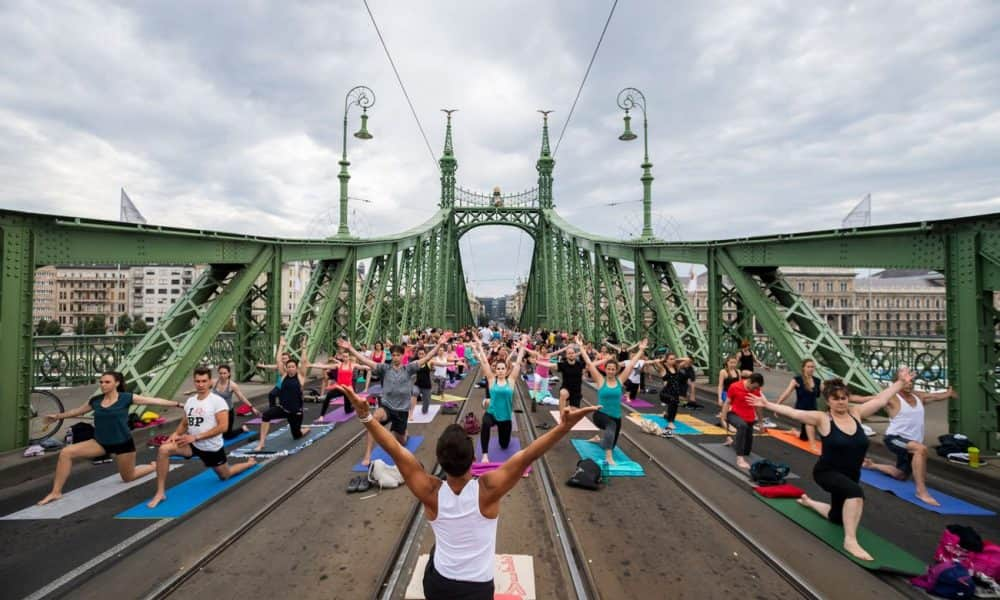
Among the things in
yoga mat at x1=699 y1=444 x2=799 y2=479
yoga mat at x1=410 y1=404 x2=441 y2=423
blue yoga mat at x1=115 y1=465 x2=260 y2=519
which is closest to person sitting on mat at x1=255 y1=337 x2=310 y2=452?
blue yoga mat at x1=115 y1=465 x2=260 y2=519

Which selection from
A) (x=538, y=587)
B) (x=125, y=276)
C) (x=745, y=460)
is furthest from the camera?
→ (x=125, y=276)

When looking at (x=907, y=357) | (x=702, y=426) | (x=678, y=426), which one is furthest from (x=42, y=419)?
(x=907, y=357)

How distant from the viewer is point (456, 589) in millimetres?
2604

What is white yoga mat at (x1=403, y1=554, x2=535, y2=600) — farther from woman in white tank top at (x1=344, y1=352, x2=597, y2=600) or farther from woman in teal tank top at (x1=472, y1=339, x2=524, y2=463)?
woman in teal tank top at (x1=472, y1=339, x2=524, y2=463)

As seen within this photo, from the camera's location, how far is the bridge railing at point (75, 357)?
1418 cm

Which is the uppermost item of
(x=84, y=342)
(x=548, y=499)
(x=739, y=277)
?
(x=739, y=277)

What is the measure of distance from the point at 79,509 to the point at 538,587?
18.9 ft

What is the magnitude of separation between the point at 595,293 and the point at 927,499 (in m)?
18.2

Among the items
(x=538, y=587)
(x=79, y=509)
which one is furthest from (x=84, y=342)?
(x=538, y=587)

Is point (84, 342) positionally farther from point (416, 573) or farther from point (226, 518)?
point (416, 573)

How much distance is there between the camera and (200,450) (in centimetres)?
655

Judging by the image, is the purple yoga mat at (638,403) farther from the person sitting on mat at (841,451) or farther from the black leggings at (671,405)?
the person sitting on mat at (841,451)

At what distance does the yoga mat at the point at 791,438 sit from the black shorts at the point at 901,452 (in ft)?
5.02

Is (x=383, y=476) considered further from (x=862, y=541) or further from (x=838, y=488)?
(x=862, y=541)
